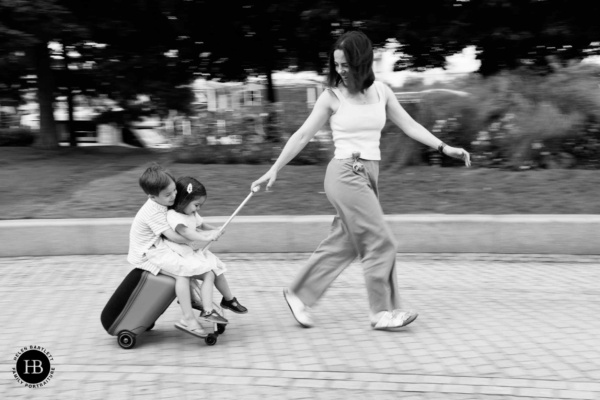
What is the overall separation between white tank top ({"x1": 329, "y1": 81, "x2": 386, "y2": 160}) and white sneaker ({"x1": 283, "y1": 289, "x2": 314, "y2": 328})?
3.28ft

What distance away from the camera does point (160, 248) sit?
4773mm

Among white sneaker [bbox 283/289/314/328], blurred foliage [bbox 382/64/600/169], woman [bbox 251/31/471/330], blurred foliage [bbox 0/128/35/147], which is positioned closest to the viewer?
woman [bbox 251/31/471/330]

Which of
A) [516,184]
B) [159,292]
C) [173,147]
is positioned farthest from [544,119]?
[159,292]

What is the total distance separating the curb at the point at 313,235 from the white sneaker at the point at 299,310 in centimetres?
240

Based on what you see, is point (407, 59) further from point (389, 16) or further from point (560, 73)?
point (560, 73)

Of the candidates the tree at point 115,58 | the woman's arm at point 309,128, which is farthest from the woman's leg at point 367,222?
the tree at point 115,58

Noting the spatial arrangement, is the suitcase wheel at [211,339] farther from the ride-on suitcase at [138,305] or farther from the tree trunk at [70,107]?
the tree trunk at [70,107]

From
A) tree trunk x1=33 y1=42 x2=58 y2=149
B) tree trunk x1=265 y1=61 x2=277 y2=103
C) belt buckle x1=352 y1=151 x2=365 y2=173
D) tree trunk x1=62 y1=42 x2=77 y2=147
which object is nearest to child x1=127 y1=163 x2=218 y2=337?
belt buckle x1=352 y1=151 x2=365 y2=173

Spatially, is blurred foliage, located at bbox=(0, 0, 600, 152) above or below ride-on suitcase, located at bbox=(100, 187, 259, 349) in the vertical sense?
above

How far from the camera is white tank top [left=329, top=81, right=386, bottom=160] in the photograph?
4.87 meters

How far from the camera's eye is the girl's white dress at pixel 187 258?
4699 mm

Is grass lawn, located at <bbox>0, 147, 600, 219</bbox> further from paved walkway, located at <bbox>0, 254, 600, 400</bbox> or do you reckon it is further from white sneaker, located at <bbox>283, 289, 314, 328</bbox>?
white sneaker, located at <bbox>283, 289, 314, 328</bbox>

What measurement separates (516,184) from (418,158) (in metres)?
1.72

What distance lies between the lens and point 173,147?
38.6 ft
